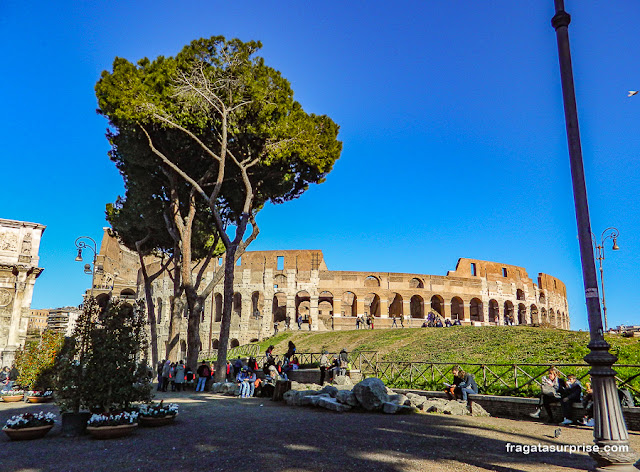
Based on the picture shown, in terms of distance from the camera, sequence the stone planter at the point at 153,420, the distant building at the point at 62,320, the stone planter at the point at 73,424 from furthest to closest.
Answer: the distant building at the point at 62,320 → the stone planter at the point at 153,420 → the stone planter at the point at 73,424

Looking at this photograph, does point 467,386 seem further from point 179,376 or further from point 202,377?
point 179,376

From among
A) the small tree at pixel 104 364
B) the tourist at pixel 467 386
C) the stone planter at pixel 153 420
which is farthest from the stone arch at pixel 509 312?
the small tree at pixel 104 364

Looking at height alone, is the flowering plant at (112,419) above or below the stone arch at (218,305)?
below

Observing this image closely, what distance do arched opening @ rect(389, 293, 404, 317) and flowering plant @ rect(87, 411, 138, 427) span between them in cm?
3122

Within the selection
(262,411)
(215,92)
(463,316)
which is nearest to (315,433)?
(262,411)

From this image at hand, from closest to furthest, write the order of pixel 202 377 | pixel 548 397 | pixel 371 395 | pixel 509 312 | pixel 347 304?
pixel 548 397 → pixel 371 395 → pixel 202 377 → pixel 509 312 → pixel 347 304

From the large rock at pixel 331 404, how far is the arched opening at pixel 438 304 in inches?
1099

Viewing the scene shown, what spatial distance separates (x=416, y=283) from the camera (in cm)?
3697

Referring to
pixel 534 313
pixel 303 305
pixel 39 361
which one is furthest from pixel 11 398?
pixel 534 313

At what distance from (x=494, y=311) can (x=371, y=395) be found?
3274cm

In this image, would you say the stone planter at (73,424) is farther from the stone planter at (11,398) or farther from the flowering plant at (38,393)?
the stone planter at (11,398)

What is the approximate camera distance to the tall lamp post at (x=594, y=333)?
382 cm

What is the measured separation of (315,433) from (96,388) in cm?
343

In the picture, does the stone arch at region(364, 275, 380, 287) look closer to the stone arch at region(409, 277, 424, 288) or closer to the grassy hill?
the stone arch at region(409, 277, 424, 288)
